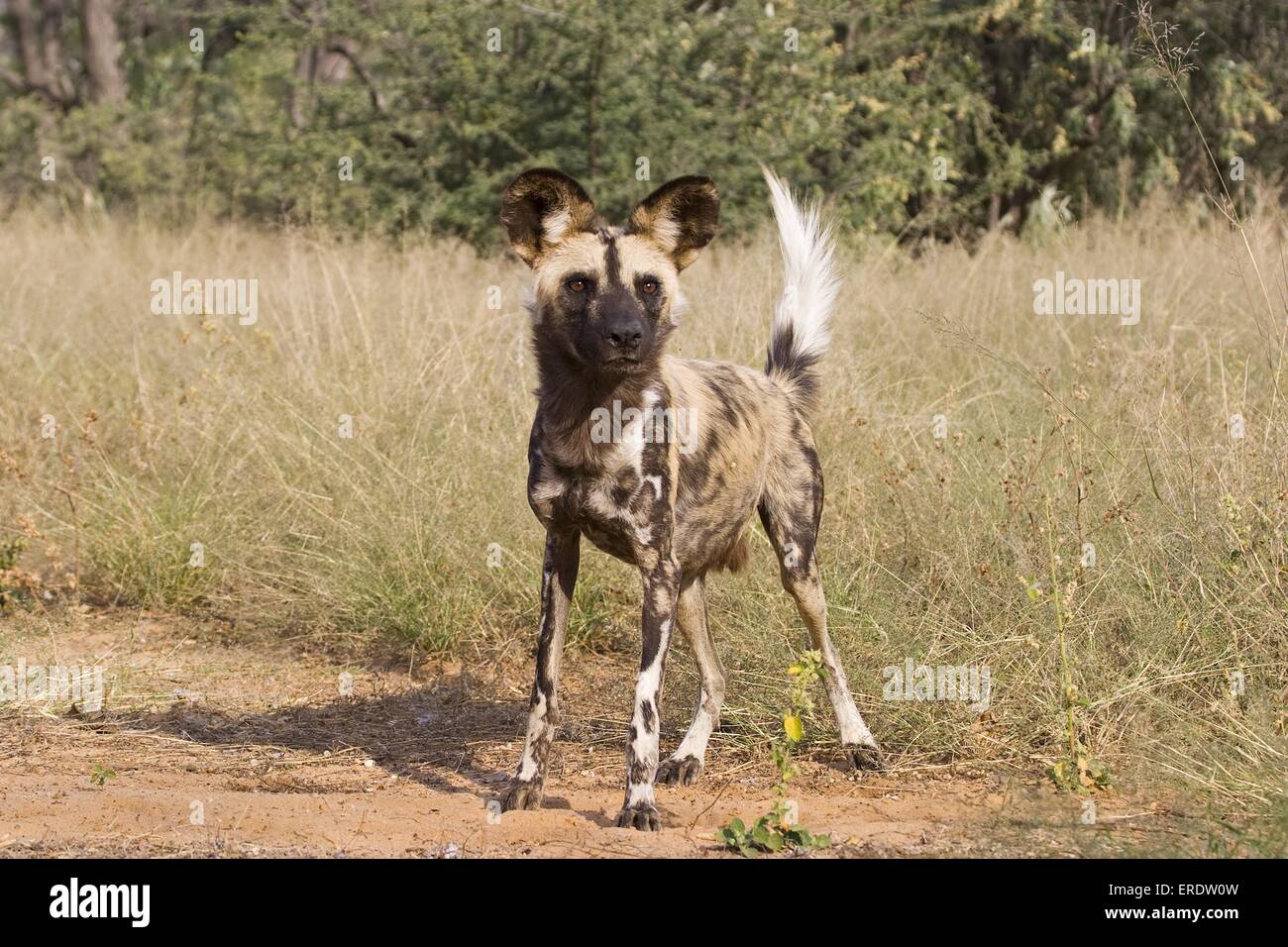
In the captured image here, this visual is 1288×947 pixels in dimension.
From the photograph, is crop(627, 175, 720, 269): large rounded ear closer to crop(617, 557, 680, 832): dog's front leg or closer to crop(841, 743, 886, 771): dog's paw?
crop(617, 557, 680, 832): dog's front leg

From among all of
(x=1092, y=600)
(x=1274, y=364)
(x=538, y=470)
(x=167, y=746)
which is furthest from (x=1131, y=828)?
(x=167, y=746)

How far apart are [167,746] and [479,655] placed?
121 centimetres

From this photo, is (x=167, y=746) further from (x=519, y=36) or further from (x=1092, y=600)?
(x=519, y=36)

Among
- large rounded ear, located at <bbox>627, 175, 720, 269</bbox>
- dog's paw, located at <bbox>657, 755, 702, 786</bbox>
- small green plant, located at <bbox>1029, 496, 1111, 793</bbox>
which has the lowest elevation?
dog's paw, located at <bbox>657, 755, 702, 786</bbox>

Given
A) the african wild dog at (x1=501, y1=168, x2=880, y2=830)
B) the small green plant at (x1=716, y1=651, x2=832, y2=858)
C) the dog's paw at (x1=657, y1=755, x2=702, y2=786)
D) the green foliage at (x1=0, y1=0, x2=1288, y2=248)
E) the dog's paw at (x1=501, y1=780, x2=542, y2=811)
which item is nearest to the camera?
the small green plant at (x1=716, y1=651, x2=832, y2=858)

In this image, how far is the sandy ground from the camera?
12.0 ft

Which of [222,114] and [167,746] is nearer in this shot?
[167,746]

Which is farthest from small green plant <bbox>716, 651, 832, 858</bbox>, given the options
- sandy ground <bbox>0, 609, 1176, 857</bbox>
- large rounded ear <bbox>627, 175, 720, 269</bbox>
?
large rounded ear <bbox>627, 175, 720, 269</bbox>

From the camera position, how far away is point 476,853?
141 inches

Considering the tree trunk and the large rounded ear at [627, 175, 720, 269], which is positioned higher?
the tree trunk

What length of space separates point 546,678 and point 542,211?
1238mm

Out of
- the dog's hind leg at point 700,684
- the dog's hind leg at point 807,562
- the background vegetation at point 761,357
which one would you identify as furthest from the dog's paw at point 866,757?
the dog's hind leg at point 700,684

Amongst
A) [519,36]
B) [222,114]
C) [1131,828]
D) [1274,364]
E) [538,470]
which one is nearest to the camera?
[1131,828]

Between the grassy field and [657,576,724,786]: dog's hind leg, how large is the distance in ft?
0.52
